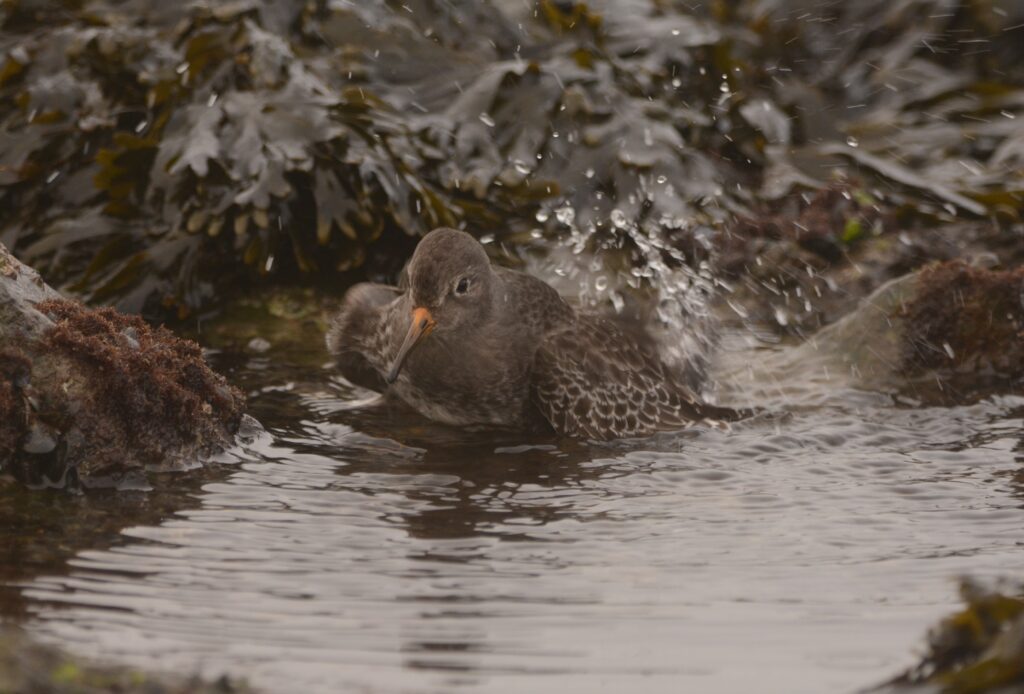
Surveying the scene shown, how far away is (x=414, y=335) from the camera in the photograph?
246 inches

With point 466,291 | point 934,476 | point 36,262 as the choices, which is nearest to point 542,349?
point 466,291

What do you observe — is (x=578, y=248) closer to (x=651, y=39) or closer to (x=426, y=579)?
(x=651, y=39)

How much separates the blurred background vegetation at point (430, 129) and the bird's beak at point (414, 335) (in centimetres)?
134

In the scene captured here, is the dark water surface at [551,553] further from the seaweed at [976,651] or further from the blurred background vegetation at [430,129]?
the blurred background vegetation at [430,129]

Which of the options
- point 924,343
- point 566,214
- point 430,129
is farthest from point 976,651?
point 430,129

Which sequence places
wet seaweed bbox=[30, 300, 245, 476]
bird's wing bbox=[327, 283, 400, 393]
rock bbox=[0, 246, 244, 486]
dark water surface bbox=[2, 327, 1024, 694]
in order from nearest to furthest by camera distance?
dark water surface bbox=[2, 327, 1024, 694], rock bbox=[0, 246, 244, 486], wet seaweed bbox=[30, 300, 245, 476], bird's wing bbox=[327, 283, 400, 393]

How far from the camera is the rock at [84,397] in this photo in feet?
16.7

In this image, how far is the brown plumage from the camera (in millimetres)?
6340

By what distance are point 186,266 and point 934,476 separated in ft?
13.2

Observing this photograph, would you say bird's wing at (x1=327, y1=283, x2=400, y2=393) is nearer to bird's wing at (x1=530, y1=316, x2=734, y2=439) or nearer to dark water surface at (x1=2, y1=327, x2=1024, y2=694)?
dark water surface at (x1=2, y1=327, x2=1024, y2=694)

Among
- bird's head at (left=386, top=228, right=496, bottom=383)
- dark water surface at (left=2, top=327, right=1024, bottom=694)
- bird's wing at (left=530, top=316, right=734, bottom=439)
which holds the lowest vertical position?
dark water surface at (left=2, top=327, right=1024, bottom=694)

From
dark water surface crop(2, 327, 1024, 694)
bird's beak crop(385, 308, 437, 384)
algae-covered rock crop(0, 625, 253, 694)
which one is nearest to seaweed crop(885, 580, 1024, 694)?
dark water surface crop(2, 327, 1024, 694)

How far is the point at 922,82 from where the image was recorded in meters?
9.69

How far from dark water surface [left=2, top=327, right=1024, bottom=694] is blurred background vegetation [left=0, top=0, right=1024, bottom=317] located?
4.31 feet
